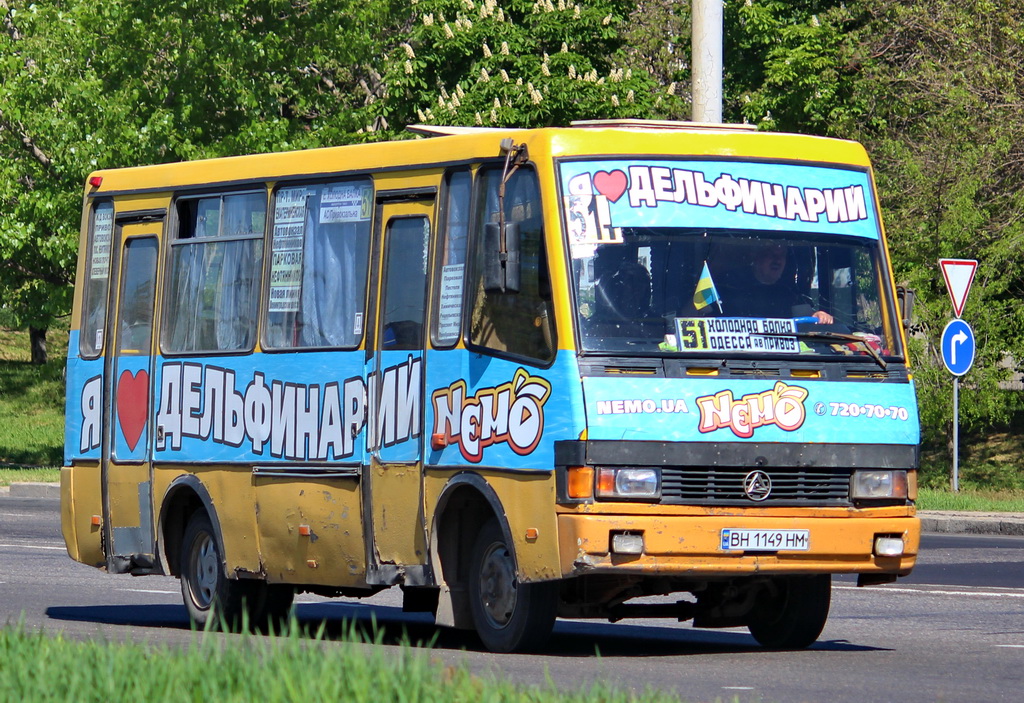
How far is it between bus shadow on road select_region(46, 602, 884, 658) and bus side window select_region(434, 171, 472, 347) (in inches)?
66.1

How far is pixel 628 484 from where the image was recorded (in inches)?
392

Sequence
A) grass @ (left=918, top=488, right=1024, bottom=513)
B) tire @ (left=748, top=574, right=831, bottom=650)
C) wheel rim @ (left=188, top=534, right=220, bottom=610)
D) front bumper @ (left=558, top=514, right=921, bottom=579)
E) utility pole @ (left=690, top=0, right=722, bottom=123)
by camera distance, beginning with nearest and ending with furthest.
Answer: front bumper @ (left=558, top=514, right=921, bottom=579) → tire @ (left=748, top=574, right=831, bottom=650) → wheel rim @ (left=188, top=534, right=220, bottom=610) → utility pole @ (left=690, top=0, right=722, bottom=123) → grass @ (left=918, top=488, right=1024, bottom=513)

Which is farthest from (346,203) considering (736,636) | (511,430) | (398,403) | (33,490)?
(33,490)

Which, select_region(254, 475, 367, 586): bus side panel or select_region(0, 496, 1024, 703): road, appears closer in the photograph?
select_region(0, 496, 1024, 703): road

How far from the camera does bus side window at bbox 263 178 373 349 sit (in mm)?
11773

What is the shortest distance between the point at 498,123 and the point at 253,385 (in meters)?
17.0

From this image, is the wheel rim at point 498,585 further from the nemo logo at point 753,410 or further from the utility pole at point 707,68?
the utility pole at point 707,68

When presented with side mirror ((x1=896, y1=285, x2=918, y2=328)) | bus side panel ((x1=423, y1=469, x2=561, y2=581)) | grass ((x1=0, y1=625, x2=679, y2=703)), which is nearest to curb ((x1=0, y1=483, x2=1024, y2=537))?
side mirror ((x1=896, y1=285, x2=918, y2=328))

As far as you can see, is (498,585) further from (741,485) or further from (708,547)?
(741,485)

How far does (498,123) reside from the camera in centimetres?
2895

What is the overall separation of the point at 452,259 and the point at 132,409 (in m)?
3.34

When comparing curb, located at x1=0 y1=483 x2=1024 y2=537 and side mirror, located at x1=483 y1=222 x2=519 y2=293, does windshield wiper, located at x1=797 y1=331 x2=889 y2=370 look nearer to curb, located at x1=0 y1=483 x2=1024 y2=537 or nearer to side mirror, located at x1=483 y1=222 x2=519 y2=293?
side mirror, located at x1=483 y1=222 x2=519 y2=293

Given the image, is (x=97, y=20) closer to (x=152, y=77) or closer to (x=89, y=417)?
(x=152, y=77)

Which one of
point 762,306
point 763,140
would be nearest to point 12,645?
point 762,306
